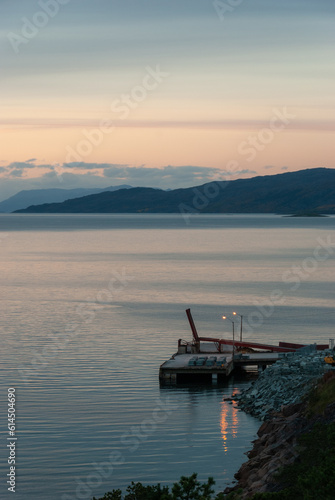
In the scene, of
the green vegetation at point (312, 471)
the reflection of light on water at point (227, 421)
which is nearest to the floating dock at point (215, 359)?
the reflection of light on water at point (227, 421)

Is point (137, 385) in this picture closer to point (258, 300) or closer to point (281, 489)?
point (281, 489)

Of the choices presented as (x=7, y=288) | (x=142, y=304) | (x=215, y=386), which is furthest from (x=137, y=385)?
(x=7, y=288)

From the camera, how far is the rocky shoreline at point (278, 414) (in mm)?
22781

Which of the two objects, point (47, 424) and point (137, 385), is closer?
point (47, 424)

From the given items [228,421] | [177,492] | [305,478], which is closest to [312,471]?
[305,478]

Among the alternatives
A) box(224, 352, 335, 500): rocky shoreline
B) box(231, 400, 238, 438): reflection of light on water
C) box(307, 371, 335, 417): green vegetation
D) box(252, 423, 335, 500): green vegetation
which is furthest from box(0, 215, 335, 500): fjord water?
box(252, 423, 335, 500): green vegetation

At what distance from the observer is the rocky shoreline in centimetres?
2278

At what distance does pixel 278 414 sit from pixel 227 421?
104 inches

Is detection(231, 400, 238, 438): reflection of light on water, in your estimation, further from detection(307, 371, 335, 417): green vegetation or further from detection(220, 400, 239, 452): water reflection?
detection(307, 371, 335, 417): green vegetation

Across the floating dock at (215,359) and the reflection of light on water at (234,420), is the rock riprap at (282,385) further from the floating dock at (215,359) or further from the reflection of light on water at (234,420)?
the floating dock at (215,359)

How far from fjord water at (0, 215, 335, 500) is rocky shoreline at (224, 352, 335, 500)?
43.9 inches

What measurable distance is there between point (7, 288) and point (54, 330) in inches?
1290

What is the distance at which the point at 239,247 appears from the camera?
543 feet

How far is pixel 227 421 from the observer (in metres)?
33.0
